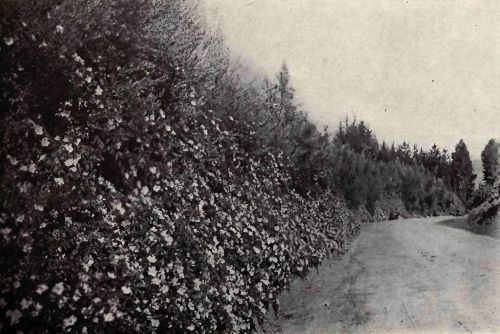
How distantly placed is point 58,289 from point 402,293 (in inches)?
224

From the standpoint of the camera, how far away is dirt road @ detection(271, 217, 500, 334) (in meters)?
6.30

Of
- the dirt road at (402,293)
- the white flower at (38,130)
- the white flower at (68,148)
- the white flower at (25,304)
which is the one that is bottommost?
the dirt road at (402,293)

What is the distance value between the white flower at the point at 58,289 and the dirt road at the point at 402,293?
389cm

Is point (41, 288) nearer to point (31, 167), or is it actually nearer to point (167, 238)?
point (31, 167)

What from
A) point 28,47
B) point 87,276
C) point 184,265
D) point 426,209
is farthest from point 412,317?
point 426,209

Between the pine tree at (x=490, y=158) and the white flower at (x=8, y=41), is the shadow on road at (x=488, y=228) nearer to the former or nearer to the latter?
the white flower at (x=8, y=41)

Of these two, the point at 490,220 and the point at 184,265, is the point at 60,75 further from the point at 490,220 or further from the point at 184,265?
the point at 490,220

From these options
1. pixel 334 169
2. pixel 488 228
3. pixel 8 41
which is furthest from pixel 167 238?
pixel 334 169

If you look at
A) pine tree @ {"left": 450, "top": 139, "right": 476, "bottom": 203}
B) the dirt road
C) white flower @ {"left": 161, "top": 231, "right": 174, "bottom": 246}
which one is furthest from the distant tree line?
pine tree @ {"left": 450, "top": 139, "right": 476, "bottom": 203}

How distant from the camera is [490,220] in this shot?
1576cm

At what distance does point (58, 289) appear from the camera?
3.94 m

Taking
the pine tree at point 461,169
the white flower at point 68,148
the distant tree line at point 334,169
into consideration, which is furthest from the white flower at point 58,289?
the pine tree at point 461,169

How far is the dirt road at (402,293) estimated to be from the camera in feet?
20.7

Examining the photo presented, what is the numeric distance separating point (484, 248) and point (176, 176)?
354 inches
